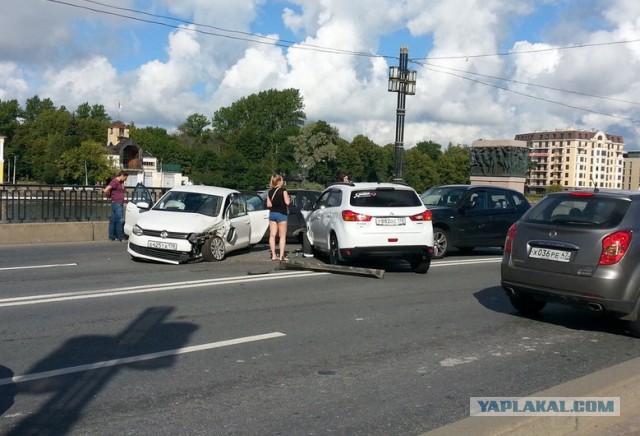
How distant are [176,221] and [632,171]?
6864 cm

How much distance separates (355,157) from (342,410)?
98.1 meters

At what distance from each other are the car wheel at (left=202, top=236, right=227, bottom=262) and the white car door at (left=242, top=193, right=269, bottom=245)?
4.40 ft

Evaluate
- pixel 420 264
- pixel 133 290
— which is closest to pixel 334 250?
pixel 420 264

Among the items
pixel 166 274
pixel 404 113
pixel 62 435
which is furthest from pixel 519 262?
pixel 404 113

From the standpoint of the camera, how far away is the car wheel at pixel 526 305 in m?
8.96

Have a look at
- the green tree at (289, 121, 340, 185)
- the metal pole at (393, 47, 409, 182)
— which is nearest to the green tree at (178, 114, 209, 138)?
the green tree at (289, 121, 340, 185)

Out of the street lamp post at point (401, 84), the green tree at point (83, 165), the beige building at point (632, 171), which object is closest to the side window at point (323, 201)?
the street lamp post at point (401, 84)

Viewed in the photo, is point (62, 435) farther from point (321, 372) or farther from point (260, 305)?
point (260, 305)

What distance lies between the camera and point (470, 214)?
1608 cm

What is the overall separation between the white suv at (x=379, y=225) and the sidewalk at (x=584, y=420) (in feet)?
21.9

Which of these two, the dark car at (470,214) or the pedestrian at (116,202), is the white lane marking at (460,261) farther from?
the pedestrian at (116,202)

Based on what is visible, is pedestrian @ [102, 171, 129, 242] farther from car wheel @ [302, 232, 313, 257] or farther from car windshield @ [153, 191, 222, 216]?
car wheel @ [302, 232, 313, 257]

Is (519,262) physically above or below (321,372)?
above

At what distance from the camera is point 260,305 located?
9211 millimetres
